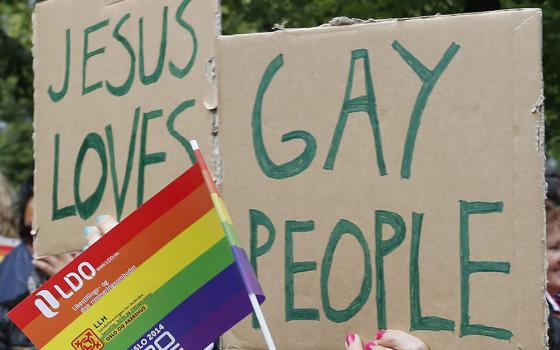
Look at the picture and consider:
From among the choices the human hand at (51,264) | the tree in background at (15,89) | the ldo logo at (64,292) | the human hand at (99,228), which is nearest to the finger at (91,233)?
the human hand at (99,228)

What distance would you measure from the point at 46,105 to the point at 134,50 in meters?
0.36

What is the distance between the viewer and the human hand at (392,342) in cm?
199

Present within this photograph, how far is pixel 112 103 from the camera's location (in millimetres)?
2537

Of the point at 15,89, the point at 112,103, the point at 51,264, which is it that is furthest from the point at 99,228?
the point at 15,89

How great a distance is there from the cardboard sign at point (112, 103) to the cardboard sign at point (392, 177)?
136 millimetres

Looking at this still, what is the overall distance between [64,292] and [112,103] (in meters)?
0.65

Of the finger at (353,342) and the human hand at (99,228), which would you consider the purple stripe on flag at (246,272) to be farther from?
the human hand at (99,228)

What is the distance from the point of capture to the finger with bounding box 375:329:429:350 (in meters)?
1.99

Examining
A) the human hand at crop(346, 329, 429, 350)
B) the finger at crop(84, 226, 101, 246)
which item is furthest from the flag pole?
the finger at crop(84, 226, 101, 246)

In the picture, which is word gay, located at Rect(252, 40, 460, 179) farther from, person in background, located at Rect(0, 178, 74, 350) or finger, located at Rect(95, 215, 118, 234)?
person in background, located at Rect(0, 178, 74, 350)

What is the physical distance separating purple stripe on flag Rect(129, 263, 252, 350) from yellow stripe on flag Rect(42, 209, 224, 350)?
2.6 inches

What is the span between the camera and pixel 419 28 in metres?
2.05

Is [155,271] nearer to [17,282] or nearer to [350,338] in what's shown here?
[350,338]

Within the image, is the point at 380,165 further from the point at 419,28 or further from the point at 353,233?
the point at 419,28
